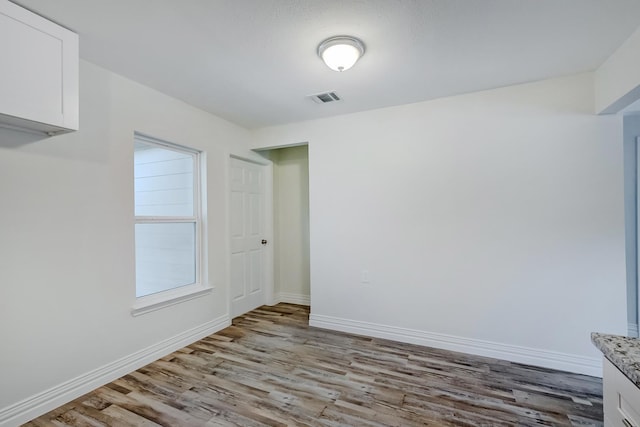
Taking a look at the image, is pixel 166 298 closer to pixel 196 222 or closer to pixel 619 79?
pixel 196 222

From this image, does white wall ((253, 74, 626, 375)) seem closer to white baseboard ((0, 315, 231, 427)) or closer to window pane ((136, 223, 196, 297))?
window pane ((136, 223, 196, 297))

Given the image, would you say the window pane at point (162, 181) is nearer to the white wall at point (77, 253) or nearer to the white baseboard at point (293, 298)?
the white wall at point (77, 253)

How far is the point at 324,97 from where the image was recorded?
9.43 ft

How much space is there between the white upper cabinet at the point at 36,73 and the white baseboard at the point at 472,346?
295 cm

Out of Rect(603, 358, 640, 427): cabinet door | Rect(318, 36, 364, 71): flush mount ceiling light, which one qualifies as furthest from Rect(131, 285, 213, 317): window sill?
Rect(603, 358, 640, 427): cabinet door

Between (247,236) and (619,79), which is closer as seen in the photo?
(619,79)

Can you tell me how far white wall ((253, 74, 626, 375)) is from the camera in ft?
7.88

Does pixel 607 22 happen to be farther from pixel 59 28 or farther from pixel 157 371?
pixel 157 371

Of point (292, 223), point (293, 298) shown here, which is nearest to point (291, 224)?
point (292, 223)

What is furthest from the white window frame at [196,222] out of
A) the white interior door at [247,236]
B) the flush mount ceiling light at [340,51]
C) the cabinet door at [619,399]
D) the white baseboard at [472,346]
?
the cabinet door at [619,399]

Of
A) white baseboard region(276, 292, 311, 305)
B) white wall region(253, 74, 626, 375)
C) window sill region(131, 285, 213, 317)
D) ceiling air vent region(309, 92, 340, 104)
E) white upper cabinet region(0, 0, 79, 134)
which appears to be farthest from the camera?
white baseboard region(276, 292, 311, 305)

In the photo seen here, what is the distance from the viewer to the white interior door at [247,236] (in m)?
3.75

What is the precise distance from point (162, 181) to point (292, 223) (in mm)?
1945

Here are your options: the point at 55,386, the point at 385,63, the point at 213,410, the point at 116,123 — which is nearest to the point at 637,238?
the point at 385,63
